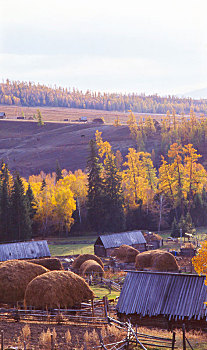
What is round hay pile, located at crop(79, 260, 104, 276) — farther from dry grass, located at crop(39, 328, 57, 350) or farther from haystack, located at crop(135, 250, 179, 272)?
dry grass, located at crop(39, 328, 57, 350)

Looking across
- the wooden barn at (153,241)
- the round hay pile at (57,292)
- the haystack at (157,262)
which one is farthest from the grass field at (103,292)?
the wooden barn at (153,241)

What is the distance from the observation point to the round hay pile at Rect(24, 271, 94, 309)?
2661 centimetres

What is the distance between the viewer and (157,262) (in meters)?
45.2

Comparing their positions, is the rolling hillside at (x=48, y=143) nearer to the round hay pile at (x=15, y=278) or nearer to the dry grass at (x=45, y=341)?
the round hay pile at (x=15, y=278)

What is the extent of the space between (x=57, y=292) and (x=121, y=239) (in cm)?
3262

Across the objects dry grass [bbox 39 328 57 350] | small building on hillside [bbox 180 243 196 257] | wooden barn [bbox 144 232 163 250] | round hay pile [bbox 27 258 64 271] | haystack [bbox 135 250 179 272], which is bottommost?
wooden barn [bbox 144 232 163 250]

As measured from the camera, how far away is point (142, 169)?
87750 mm

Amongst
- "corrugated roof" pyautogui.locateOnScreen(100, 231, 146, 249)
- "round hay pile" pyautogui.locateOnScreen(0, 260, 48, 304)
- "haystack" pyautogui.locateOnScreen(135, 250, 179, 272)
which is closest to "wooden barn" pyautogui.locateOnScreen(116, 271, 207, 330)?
"round hay pile" pyautogui.locateOnScreen(0, 260, 48, 304)

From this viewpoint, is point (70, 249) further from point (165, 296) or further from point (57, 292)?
point (165, 296)

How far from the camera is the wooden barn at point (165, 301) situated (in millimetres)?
24859

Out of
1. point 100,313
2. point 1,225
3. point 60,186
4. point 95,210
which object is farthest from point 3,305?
point 60,186

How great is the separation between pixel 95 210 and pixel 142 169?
1370 centimetres

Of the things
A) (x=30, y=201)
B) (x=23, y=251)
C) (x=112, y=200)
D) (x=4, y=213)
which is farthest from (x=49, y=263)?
(x=112, y=200)

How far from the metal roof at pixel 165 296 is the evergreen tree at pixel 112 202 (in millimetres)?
51422
